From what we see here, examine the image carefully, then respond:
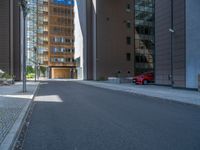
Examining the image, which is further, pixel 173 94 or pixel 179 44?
pixel 179 44

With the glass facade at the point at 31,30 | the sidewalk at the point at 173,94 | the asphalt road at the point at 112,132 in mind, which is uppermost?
the glass facade at the point at 31,30

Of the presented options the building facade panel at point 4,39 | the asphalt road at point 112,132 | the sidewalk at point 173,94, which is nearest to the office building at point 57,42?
the building facade panel at point 4,39

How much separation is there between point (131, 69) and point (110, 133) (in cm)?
5811

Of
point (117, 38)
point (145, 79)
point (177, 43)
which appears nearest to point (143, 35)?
point (117, 38)

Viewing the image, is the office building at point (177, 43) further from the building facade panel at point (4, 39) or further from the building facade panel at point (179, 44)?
the building facade panel at point (4, 39)

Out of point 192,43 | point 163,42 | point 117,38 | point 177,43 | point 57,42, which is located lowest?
point 192,43

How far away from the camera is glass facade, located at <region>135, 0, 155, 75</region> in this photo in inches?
2625

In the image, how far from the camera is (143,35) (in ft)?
222

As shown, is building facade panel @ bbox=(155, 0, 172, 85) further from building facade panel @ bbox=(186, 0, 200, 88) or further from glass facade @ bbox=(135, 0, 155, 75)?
glass facade @ bbox=(135, 0, 155, 75)

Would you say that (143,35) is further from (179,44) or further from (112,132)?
(112,132)

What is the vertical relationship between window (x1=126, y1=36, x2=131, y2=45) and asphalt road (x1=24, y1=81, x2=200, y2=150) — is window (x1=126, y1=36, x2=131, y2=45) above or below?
above

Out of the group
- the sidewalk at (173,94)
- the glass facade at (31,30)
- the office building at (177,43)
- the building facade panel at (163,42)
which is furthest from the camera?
the glass facade at (31,30)

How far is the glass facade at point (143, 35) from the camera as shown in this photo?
66.7m

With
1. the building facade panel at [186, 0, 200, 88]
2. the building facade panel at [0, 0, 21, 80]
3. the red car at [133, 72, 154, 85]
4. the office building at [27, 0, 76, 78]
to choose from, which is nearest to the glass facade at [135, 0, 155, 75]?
the red car at [133, 72, 154, 85]
